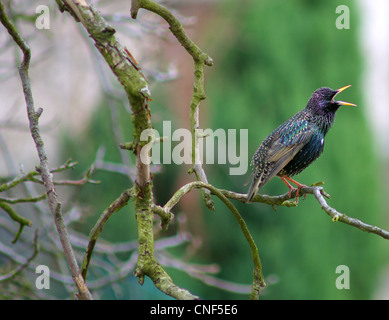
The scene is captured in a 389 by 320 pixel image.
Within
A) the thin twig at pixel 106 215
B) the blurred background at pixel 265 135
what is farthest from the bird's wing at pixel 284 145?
the blurred background at pixel 265 135

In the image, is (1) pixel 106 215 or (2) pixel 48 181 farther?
(2) pixel 48 181

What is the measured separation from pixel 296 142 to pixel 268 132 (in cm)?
457

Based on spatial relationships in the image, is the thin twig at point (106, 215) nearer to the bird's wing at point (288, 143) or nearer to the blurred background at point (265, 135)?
the bird's wing at point (288, 143)

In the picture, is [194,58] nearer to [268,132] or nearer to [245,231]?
[245,231]

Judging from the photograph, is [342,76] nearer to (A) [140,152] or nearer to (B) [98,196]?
(B) [98,196]

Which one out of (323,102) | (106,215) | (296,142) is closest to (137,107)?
(106,215)

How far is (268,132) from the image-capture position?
703 cm

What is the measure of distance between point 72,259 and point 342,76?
631 centimetres

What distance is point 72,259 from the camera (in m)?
1.39

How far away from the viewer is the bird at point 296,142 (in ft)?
7.72

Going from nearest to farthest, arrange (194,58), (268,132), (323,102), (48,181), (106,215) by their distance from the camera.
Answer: (106,215), (48,181), (194,58), (323,102), (268,132)

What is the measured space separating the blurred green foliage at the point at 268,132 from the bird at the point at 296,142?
419 centimetres

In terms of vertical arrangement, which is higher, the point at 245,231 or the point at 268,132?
the point at 268,132

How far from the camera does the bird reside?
235cm
